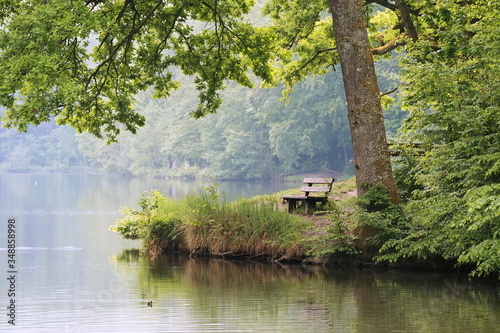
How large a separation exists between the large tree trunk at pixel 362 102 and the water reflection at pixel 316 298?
5.56ft

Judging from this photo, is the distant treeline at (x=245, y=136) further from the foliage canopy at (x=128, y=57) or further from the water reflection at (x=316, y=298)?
the water reflection at (x=316, y=298)

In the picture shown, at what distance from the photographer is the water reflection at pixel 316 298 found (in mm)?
8023

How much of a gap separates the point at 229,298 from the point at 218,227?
4.97 meters

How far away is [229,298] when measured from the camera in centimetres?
1000

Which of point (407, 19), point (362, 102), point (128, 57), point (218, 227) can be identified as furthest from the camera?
point (407, 19)

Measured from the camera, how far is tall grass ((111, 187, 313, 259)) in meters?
14.1

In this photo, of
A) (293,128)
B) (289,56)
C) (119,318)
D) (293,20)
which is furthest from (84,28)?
(293,128)

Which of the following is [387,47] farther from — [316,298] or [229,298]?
[229,298]

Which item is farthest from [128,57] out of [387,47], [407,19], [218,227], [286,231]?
[387,47]

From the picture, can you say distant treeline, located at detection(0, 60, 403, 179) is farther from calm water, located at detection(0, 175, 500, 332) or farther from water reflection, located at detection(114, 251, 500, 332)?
water reflection, located at detection(114, 251, 500, 332)

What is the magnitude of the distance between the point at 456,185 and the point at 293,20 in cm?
1070

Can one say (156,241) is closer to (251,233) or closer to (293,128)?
(251,233)

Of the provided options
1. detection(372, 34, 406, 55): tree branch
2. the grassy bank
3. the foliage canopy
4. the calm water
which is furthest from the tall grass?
detection(372, 34, 406, 55): tree branch

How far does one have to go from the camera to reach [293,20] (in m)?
20.3
